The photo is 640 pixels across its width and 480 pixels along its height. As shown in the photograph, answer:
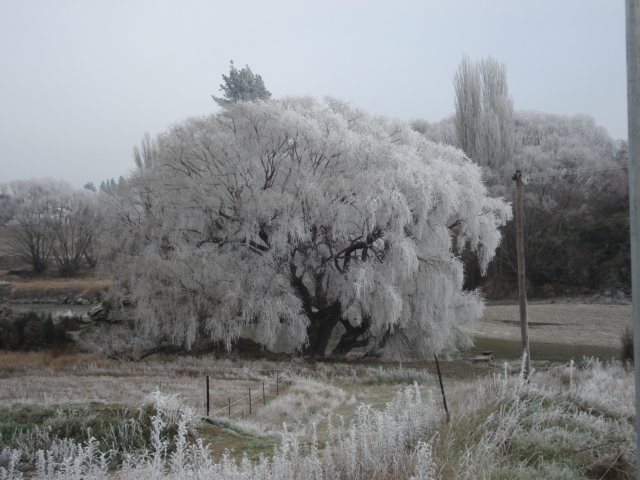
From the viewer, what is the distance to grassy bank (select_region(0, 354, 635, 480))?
4.89 meters

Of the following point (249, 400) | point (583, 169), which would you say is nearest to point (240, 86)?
point (583, 169)

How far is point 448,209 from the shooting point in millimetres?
19609

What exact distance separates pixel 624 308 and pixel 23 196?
5900 cm

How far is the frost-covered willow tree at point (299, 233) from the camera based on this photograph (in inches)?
739

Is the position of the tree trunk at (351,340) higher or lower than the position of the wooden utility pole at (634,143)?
lower

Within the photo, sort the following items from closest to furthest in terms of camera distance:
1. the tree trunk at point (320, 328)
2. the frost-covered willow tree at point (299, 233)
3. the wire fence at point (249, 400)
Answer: the wire fence at point (249, 400)
the frost-covered willow tree at point (299, 233)
the tree trunk at point (320, 328)

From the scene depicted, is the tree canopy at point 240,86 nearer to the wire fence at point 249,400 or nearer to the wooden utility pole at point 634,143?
the wire fence at point 249,400

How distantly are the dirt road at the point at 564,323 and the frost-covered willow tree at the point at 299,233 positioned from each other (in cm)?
845

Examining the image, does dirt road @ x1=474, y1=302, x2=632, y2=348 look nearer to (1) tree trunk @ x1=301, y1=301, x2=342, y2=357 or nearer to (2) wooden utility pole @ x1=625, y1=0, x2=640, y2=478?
(1) tree trunk @ x1=301, y1=301, x2=342, y2=357

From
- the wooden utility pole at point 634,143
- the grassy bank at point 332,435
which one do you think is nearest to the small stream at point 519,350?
the grassy bank at point 332,435

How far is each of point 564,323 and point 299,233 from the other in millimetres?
19136

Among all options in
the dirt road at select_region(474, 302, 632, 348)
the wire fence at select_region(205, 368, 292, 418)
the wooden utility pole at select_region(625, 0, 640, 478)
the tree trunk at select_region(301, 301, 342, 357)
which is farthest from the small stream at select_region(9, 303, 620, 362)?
the wooden utility pole at select_region(625, 0, 640, 478)

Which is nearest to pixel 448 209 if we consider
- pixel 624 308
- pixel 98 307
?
pixel 98 307

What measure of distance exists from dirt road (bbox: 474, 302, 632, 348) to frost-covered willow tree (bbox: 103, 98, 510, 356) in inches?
333
